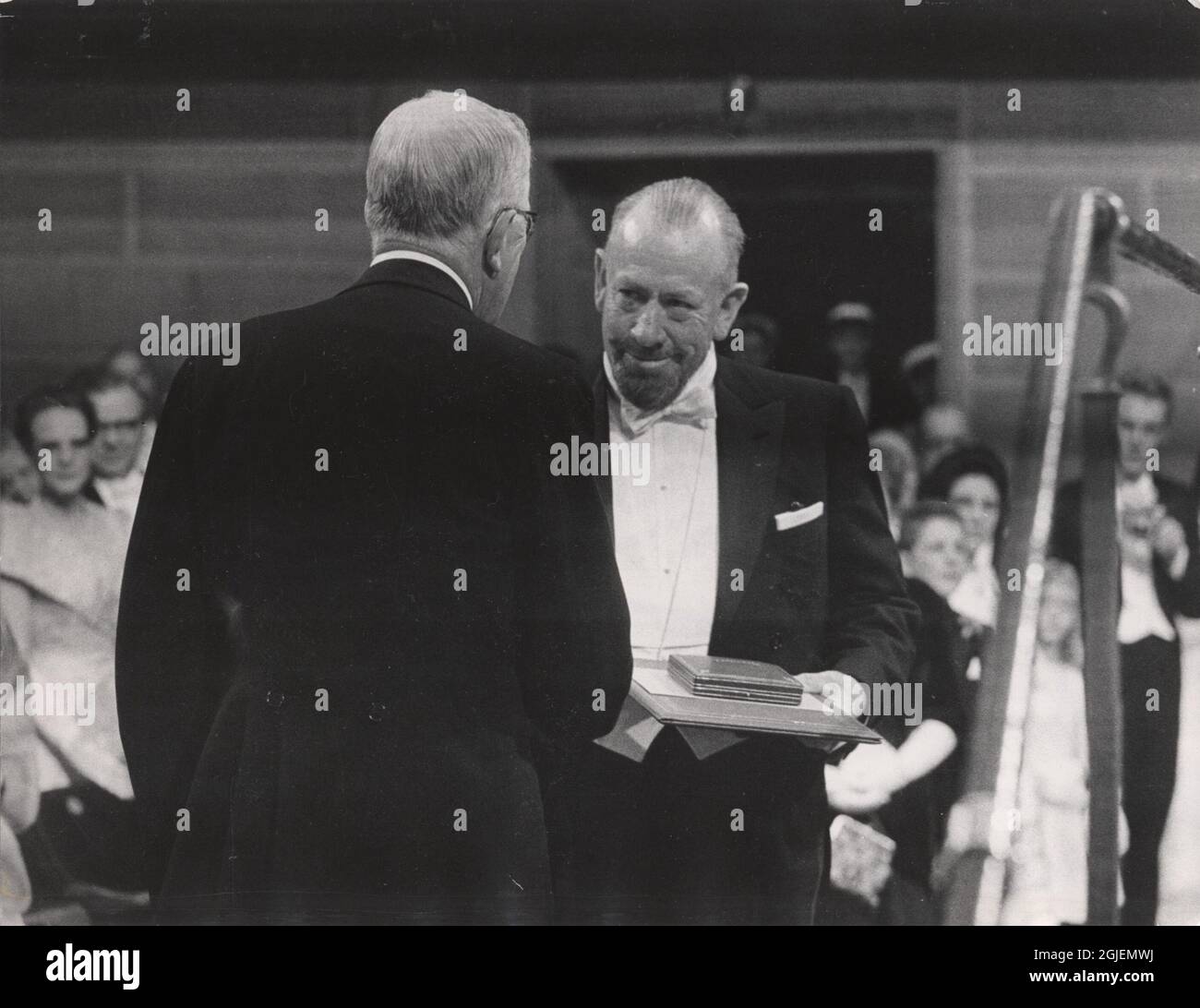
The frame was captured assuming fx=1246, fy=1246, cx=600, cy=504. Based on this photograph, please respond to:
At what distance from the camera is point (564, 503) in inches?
106

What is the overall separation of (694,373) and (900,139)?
0.70m

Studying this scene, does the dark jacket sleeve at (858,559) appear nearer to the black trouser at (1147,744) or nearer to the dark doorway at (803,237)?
the dark doorway at (803,237)

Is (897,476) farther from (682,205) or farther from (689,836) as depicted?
(689,836)

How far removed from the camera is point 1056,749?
9.15 ft

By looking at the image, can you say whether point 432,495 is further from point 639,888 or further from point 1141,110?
point 1141,110

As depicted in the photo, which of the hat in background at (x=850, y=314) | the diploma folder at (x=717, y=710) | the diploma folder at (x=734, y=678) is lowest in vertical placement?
the diploma folder at (x=717, y=710)

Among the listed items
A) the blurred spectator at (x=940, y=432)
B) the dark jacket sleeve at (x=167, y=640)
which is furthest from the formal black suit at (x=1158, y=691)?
the dark jacket sleeve at (x=167, y=640)

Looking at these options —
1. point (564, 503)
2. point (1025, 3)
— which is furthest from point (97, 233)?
point (1025, 3)

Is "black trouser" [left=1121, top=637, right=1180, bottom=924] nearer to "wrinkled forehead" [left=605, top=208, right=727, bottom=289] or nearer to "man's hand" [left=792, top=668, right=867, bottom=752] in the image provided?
"man's hand" [left=792, top=668, right=867, bottom=752]

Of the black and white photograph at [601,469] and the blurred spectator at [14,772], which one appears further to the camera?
the blurred spectator at [14,772]

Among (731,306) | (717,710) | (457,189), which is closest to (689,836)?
(717,710)

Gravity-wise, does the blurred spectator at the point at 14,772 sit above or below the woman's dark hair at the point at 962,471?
below

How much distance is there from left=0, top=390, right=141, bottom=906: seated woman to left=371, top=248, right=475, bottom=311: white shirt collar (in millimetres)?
772

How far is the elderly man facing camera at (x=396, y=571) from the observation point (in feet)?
8.78
